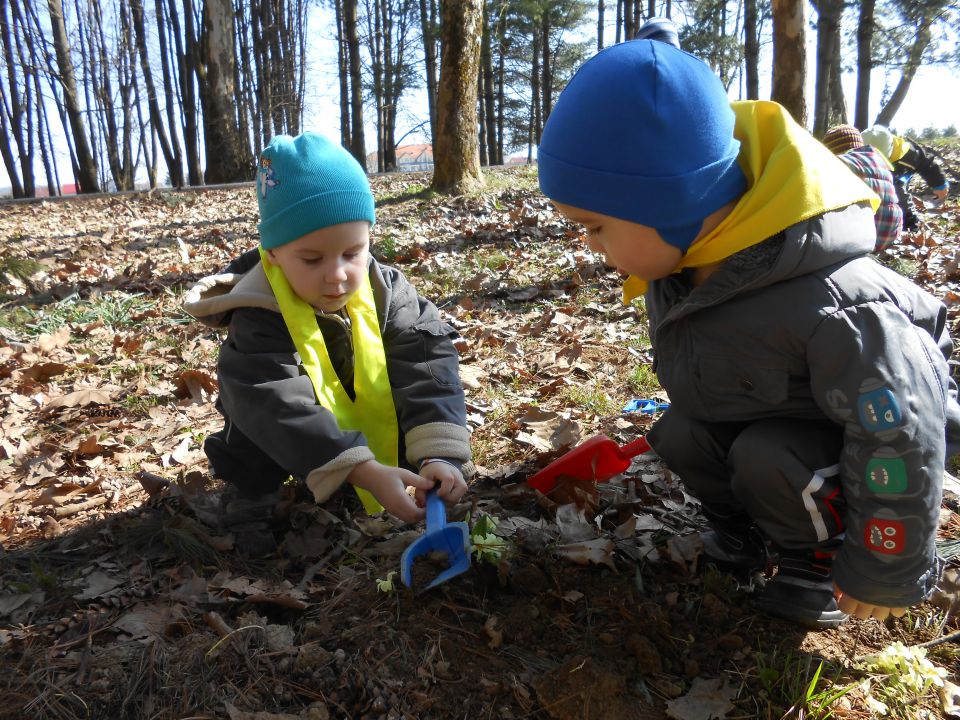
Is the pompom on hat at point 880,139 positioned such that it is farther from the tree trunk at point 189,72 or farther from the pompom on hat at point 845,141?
the tree trunk at point 189,72

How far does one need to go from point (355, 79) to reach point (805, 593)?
69.9 ft

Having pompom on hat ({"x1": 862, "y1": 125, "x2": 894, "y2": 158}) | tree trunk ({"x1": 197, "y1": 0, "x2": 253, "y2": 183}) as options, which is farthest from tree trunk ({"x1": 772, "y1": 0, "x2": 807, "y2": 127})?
tree trunk ({"x1": 197, "y1": 0, "x2": 253, "y2": 183})

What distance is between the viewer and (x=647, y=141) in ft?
4.74

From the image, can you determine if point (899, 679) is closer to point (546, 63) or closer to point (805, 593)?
point (805, 593)

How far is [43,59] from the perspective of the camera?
22078 millimetres

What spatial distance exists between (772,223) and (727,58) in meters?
23.0

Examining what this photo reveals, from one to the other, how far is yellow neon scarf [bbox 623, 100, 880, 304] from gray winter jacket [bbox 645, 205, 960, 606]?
0.03 m

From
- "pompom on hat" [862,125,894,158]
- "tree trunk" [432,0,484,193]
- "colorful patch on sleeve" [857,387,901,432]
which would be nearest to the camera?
"colorful patch on sleeve" [857,387,901,432]

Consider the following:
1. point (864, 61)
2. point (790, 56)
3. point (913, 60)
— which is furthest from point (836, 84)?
point (790, 56)

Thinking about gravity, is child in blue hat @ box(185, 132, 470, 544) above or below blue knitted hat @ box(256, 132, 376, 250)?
below

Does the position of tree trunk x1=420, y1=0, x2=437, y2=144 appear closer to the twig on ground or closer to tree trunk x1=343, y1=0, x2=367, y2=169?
tree trunk x1=343, y1=0, x2=367, y2=169

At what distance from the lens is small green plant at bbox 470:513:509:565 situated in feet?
5.95

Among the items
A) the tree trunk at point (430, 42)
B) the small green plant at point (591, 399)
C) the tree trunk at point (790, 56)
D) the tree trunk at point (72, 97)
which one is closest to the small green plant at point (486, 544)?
the small green plant at point (591, 399)

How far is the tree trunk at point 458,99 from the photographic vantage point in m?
8.20
